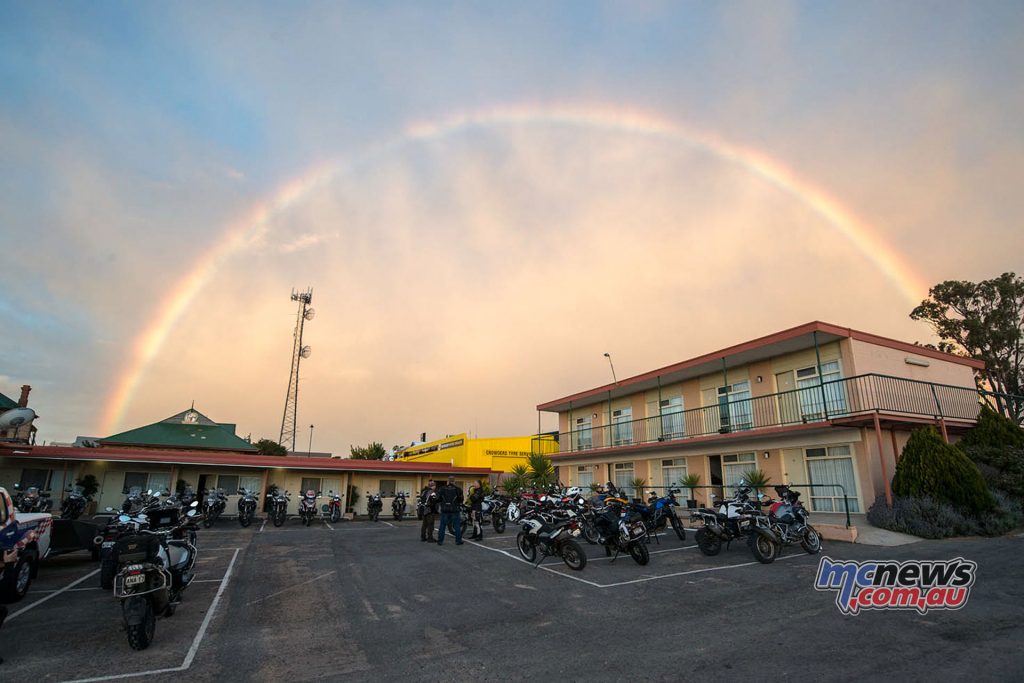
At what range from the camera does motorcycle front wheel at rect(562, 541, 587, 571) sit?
9391 millimetres

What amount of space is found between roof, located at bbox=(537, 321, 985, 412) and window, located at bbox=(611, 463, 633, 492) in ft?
11.6

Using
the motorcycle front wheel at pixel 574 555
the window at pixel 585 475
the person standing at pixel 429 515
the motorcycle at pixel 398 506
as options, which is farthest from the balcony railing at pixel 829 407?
the motorcycle at pixel 398 506

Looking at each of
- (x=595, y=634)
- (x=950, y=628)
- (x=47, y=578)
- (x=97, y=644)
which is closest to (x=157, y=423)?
(x=47, y=578)

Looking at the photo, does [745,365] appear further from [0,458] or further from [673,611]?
[0,458]

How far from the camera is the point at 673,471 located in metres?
20.7

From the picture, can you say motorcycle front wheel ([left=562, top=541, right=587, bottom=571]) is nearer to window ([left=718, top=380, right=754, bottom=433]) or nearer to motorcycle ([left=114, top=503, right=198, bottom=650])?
motorcycle ([left=114, top=503, right=198, bottom=650])

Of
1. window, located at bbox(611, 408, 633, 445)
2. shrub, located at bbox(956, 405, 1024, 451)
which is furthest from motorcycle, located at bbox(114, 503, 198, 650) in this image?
shrub, located at bbox(956, 405, 1024, 451)

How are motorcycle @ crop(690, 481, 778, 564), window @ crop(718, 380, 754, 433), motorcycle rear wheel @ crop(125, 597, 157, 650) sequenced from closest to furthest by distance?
motorcycle rear wheel @ crop(125, 597, 157, 650) < motorcycle @ crop(690, 481, 778, 564) < window @ crop(718, 380, 754, 433)

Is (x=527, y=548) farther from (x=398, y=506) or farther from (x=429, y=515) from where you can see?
(x=398, y=506)

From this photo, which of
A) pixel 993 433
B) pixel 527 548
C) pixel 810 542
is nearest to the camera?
pixel 810 542

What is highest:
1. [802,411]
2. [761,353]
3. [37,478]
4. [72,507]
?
[761,353]

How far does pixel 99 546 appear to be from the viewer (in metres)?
10.6

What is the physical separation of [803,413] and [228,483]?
24.2 metres

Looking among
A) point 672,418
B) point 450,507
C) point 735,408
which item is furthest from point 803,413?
point 450,507
